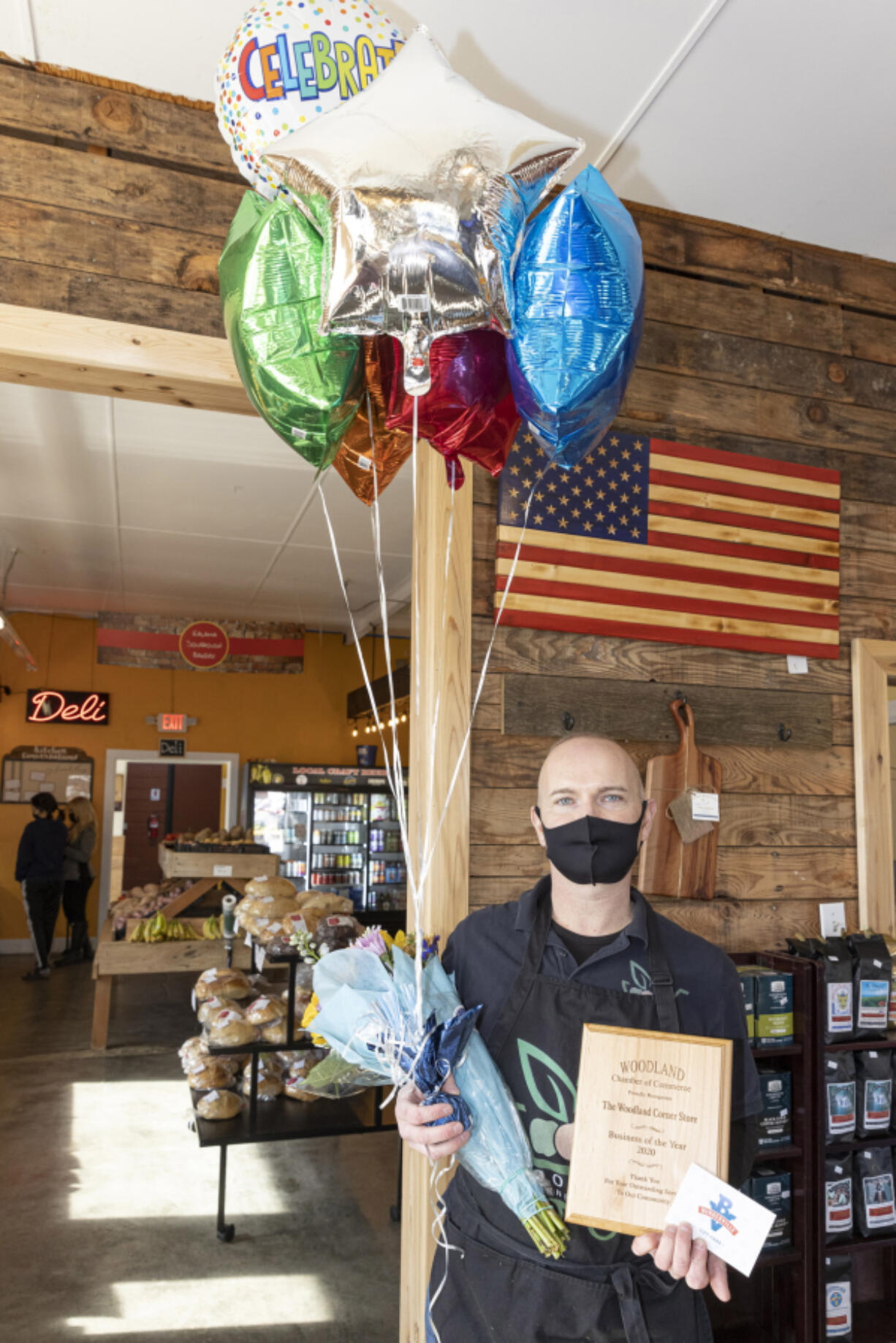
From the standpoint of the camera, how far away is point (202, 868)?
21.9 ft

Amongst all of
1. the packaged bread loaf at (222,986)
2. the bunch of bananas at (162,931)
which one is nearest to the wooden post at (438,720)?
the packaged bread loaf at (222,986)

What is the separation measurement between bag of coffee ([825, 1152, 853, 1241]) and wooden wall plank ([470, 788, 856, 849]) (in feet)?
3.08

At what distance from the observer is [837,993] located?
2.79 m

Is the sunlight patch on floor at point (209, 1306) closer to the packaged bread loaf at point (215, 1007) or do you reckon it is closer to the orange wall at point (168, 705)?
the packaged bread loaf at point (215, 1007)

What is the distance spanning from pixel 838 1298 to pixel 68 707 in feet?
31.2

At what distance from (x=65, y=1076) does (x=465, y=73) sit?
5702 mm

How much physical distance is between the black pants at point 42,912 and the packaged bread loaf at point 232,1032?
5812mm

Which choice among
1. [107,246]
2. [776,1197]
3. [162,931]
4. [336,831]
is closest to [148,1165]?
[162,931]

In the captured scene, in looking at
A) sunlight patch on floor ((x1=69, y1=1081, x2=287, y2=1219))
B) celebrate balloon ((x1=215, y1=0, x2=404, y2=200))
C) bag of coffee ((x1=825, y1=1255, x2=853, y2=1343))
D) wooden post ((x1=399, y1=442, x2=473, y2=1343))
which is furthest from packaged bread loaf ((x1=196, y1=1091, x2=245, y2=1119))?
celebrate balloon ((x1=215, y1=0, x2=404, y2=200))

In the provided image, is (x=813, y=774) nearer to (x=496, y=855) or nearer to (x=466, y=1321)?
(x=496, y=855)

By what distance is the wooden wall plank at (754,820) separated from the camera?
273cm

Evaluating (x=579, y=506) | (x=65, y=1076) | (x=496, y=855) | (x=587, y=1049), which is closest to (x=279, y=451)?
(x=579, y=506)

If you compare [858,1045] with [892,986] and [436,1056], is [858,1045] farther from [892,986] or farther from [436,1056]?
[436,1056]

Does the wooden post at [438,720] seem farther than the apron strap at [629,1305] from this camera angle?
Yes
